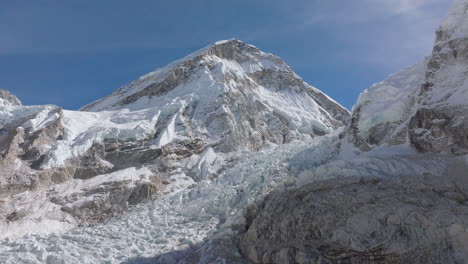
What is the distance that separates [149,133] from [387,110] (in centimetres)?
1754

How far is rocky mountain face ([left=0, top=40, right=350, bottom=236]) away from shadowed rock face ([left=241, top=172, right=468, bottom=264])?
1169cm

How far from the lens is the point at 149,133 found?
3303 cm

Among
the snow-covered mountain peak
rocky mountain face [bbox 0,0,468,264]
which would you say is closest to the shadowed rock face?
rocky mountain face [bbox 0,0,468,264]

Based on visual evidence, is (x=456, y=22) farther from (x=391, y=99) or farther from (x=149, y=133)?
(x=149, y=133)

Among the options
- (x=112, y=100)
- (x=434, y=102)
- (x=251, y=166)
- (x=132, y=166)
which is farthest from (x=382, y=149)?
(x=112, y=100)

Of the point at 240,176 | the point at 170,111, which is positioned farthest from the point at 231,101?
the point at 240,176

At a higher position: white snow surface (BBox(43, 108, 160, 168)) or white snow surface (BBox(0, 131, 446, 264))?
white snow surface (BBox(43, 108, 160, 168))

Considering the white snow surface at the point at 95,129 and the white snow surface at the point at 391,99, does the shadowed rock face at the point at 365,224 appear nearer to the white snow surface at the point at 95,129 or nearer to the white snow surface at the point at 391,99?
the white snow surface at the point at 391,99

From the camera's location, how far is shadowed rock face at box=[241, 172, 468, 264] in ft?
38.6

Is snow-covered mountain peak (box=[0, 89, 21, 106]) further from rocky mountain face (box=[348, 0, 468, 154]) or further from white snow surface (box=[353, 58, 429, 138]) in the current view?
white snow surface (box=[353, 58, 429, 138])

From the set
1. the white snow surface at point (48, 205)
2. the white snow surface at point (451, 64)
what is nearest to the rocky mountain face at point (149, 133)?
the white snow surface at point (48, 205)

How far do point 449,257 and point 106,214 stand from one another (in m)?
17.0

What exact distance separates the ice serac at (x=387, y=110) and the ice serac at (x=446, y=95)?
3.82 ft

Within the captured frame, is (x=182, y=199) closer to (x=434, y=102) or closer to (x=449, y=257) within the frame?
(x=434, y=102)
